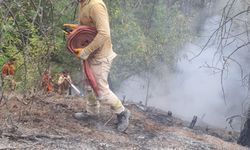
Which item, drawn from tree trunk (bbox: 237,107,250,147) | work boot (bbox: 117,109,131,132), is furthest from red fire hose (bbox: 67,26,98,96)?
tree trunk (bbox: 237,107,250,147)

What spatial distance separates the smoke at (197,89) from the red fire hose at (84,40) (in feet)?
50.6

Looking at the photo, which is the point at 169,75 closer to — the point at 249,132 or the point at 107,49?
the point at 249,132

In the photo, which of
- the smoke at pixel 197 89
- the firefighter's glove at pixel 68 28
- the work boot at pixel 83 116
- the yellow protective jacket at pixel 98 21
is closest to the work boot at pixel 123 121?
the work boot at pixel 83 116

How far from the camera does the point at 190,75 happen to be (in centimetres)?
2489

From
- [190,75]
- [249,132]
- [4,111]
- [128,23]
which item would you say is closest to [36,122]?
[4,111]

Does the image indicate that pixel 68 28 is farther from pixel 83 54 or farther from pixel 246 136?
pixel 246 136

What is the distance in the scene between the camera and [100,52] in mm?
5691

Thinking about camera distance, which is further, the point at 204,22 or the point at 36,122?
the point at 204,22

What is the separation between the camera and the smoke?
22.3m

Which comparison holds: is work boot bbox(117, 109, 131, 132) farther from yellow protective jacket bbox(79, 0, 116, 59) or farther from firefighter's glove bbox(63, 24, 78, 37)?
firefighter's glove bbox(63, 24, 78, 37)

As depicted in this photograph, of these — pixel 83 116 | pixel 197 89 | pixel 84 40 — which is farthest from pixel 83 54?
pixel 197 89

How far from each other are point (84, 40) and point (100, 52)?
0.25m

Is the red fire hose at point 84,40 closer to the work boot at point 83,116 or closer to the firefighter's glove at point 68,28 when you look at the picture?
the firefighter's glove at point 68,28

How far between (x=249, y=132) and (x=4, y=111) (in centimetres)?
425
